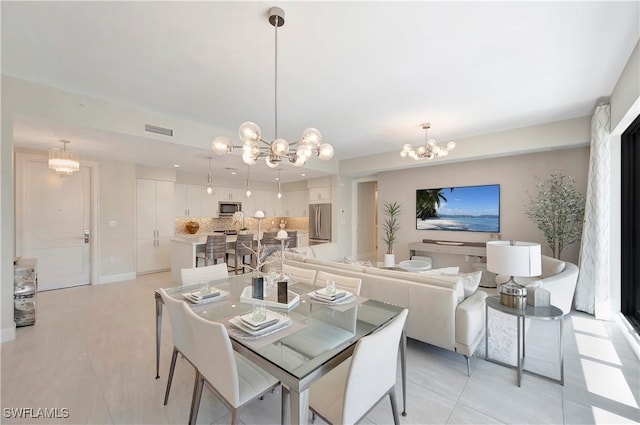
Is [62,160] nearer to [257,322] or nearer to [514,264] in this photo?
[257,322]

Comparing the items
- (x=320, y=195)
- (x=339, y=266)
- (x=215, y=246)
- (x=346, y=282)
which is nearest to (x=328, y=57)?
(x=346, y=282)

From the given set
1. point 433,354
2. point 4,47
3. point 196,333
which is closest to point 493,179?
point 433,354

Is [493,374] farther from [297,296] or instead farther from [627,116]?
[627,116]

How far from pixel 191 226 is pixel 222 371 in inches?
253

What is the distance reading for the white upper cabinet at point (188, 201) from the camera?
6.89m

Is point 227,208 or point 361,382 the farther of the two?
point 227,208

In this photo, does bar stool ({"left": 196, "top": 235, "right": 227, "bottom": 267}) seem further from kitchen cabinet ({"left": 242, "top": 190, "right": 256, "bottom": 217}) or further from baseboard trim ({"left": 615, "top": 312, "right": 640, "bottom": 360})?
baseboard trim ({"left": 615, "top": 312, "right": 640, "bottom": 360})

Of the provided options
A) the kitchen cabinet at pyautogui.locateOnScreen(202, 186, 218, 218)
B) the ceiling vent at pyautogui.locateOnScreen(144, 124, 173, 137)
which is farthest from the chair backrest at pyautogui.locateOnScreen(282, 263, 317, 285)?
the kitchen cabinet at pyautogui.locateOnScreen(202, 186, 218, 218)

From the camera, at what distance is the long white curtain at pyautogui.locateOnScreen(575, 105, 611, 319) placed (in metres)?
3.44

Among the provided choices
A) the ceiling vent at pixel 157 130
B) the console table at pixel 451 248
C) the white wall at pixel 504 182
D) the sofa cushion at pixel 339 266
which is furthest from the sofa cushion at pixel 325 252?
the ceiling vent at pixel 157 130

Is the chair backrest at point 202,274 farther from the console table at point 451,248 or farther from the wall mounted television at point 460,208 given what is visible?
the wall mounted television at point 460,208

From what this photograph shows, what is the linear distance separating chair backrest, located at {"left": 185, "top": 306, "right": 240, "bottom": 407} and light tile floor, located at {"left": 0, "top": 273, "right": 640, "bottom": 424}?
611 millimetres

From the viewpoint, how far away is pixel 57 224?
497 cm

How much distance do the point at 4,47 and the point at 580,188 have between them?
7627mm
